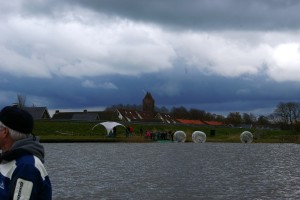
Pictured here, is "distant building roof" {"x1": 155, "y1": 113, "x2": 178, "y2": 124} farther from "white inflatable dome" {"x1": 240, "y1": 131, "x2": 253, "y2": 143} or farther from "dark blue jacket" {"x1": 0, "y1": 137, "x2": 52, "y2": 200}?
"dark blue jacket" {"x1": 0, "y1": 137, "x2": 52, "y2": 200}

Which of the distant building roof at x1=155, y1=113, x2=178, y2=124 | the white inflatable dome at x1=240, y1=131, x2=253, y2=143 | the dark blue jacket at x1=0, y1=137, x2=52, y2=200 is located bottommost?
the dark blue jacket at x1=0, y1=137, x2=52, y2=200

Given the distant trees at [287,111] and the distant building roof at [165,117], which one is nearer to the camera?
the distant trees at [287,111]

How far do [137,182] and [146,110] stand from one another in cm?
17177

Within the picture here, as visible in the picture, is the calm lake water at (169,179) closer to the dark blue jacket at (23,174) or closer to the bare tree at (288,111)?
the dark blue jacket at (23,174)

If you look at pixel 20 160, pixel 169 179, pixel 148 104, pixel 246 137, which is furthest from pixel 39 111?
pixel 20 160

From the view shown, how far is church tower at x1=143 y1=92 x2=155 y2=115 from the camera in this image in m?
194

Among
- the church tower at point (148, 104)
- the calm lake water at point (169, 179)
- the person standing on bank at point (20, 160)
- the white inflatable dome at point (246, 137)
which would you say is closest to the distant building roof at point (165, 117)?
the church tower at point (148, 104)

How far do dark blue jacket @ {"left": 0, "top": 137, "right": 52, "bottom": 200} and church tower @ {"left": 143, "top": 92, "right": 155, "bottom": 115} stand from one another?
188062mm

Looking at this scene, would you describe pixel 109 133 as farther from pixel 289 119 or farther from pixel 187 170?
pixel 289 119

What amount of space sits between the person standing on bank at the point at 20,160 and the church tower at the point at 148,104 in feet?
617

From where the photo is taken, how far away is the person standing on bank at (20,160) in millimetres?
3881

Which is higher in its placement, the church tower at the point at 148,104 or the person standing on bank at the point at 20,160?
the church tower at the point at 148,104

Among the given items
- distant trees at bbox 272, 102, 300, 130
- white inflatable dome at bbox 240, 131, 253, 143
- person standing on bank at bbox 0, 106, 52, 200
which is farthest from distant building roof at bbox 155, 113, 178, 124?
person standing on bank at bbox 0, 106, 52, 200

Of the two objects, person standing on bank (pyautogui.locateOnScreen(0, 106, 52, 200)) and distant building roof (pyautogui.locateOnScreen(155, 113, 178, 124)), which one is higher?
distant building roof (pyautogui.locateOnScreen(155, 113, 178, 124))
